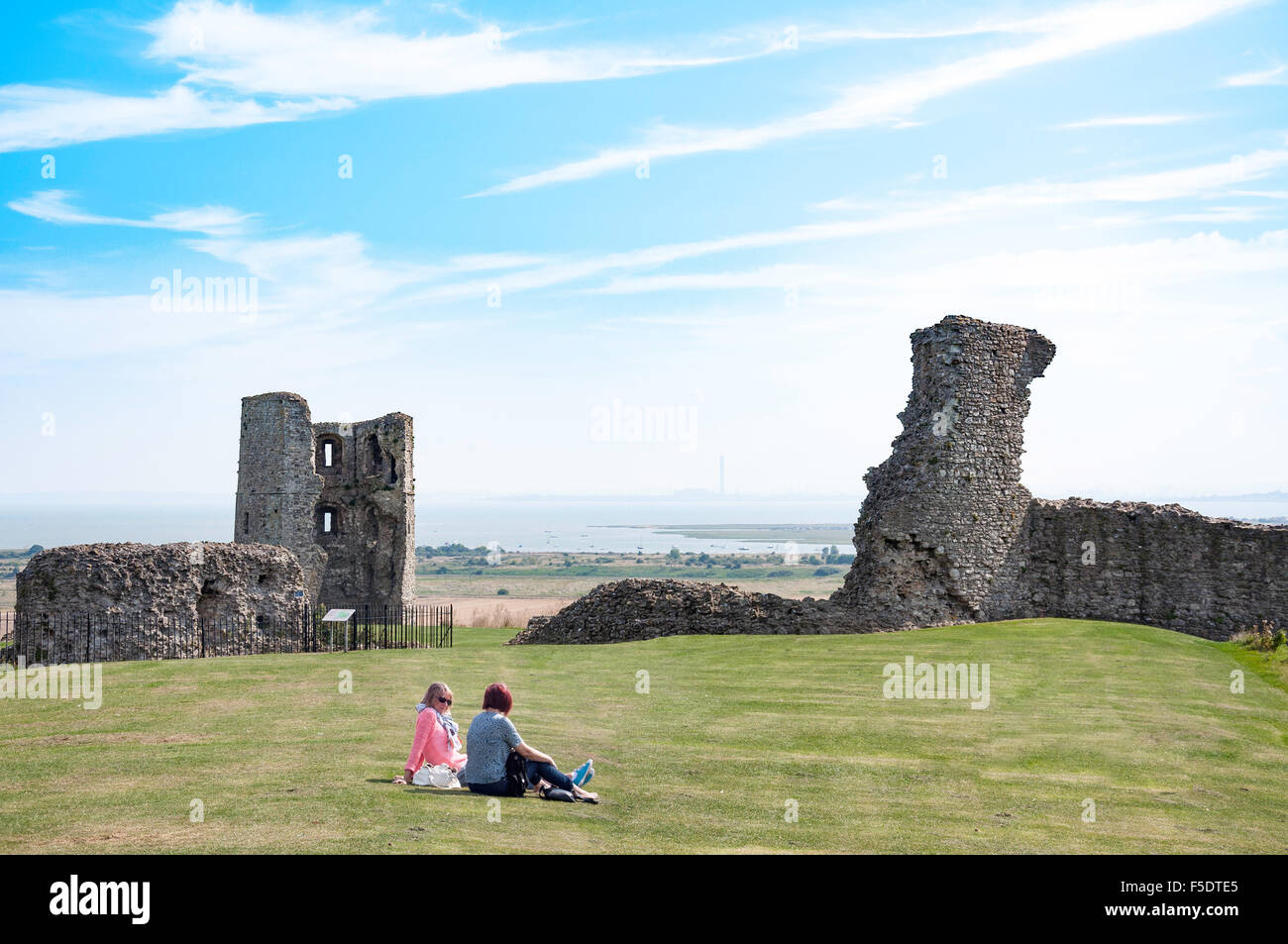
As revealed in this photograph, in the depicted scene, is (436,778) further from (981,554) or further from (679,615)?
(981,554)

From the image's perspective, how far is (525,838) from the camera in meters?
8.69

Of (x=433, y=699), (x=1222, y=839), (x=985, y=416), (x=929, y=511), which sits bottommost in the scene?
(x=1222, y=839)

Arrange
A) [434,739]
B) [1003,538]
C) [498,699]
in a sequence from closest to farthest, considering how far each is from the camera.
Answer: [498,699], [434,739], [1003,538]

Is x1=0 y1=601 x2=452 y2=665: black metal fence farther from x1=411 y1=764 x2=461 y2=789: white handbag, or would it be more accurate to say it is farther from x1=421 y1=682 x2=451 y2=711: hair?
x1=411 y1=764 x2=461 y2=789: white handbag

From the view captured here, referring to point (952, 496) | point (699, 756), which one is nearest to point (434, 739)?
point (699, 756)

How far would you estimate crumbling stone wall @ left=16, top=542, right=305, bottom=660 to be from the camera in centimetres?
2148

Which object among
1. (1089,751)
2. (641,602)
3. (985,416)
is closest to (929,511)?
(985,416)

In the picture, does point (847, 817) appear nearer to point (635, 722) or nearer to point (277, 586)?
point (635, 722)

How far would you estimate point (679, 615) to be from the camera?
26531 mm

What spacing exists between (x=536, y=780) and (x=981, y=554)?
1851 cm

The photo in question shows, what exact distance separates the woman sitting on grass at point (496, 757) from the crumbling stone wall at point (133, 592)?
14325 mm

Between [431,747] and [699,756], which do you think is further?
[699,756]

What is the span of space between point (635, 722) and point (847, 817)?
5307 mm
